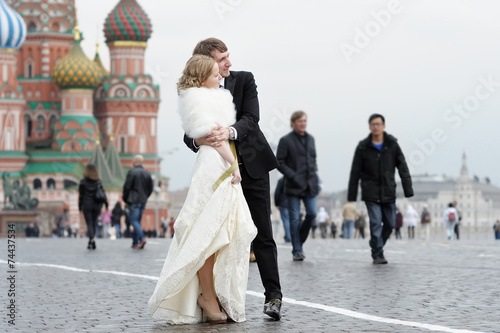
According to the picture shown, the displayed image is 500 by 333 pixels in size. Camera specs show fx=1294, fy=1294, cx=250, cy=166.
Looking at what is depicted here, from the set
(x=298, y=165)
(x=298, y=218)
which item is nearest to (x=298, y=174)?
(x=298, y=165)

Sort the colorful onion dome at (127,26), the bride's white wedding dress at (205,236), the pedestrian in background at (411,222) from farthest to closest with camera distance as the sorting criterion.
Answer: the colorful onion dome at (127,26) < the pedestrian in background at (411,222) < the bride's white wedding dress at (205,236)

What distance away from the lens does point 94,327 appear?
745cm

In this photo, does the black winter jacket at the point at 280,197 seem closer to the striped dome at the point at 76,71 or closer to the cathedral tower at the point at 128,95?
the striped dome at the point at 76,71

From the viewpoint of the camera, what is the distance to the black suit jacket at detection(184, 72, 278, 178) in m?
7.71

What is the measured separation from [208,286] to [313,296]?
77.5 inches

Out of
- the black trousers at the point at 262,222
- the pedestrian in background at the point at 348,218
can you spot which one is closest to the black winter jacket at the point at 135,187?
the black trousers at the point at 262,222

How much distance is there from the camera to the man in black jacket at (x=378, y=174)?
13.2m

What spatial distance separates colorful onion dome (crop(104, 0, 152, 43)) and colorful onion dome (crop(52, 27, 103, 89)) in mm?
3306

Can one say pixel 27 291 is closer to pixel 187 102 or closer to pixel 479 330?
pixel 187 102

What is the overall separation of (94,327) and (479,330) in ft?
7.16

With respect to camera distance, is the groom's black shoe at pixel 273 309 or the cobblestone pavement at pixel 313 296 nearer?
the cobblestone pavement at pixel 313 296

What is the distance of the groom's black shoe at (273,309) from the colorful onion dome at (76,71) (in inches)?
3277

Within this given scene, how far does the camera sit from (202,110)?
7.61m

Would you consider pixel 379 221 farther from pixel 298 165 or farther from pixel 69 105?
pixel 69 105
